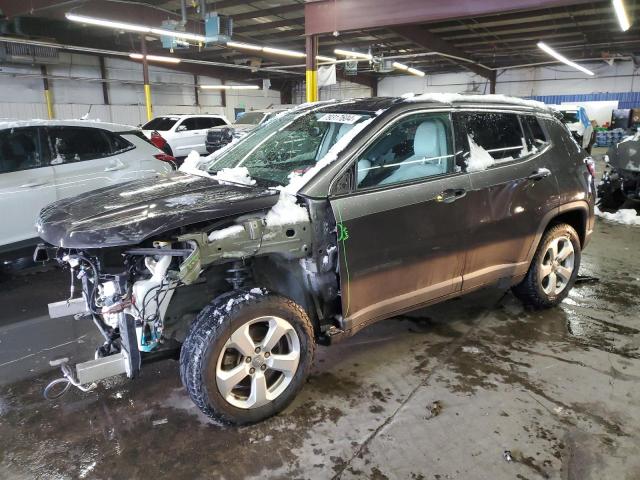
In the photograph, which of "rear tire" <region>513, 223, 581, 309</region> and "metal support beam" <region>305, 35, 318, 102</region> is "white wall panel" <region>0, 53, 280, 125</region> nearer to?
"metal support beam" <region>305, 35, 318, 102</region>

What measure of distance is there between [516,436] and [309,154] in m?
2.17

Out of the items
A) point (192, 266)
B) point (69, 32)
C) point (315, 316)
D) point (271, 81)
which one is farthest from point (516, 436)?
point (271, 81)

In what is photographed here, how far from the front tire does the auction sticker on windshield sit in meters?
1.33

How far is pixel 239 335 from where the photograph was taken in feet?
8.16

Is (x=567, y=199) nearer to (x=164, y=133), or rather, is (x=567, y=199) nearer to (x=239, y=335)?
(x=239, y=335)

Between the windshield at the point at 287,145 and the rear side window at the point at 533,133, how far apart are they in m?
1.54

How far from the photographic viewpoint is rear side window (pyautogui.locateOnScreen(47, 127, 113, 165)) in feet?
16.5

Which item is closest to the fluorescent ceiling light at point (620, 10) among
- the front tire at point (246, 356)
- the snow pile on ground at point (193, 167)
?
the snow pile on ground at point (193, 167)

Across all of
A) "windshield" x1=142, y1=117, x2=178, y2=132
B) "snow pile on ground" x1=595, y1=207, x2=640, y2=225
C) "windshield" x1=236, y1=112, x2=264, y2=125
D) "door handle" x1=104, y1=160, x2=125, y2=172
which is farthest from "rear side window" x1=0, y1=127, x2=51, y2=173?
"windshield" x1=142, y1=117, x2=178, y2=132

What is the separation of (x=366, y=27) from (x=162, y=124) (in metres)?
7.31

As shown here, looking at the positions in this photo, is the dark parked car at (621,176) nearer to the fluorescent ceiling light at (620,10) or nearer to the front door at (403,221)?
the fluorescent ceiling light at (620,10)

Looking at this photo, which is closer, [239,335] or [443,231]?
[239,335]

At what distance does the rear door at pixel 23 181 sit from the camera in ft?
15.2

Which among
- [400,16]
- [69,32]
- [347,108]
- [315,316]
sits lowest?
[315,316]
